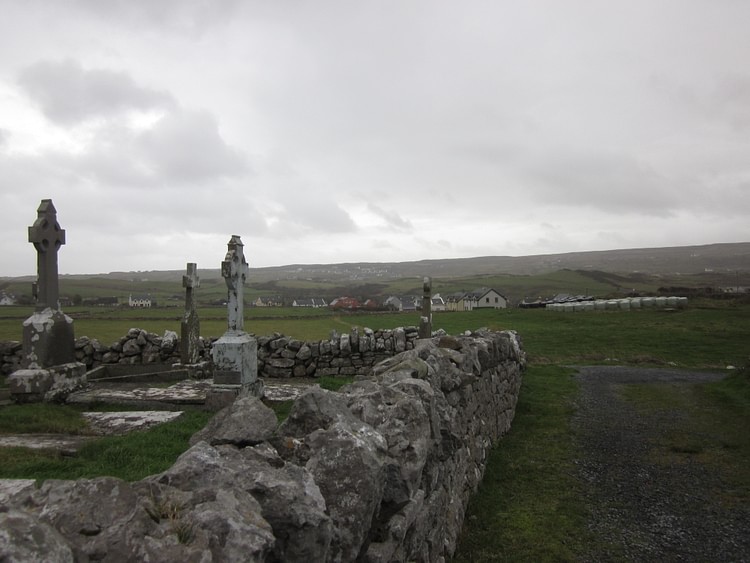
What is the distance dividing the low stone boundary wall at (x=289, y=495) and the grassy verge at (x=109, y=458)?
2197mm

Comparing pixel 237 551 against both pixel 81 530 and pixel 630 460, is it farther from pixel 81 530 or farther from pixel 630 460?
pixel 630 460

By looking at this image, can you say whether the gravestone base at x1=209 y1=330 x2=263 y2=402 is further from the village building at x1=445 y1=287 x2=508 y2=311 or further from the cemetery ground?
the village building at x1=445 y1=287 x2=508 y2=311

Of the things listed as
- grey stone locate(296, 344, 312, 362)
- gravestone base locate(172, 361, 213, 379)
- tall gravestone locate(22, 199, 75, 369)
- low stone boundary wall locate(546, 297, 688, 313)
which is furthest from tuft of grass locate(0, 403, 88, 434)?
low stone boundary wall locate(546, 297, 688, 313)

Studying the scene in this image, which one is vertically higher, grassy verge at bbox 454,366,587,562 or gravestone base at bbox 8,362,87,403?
gravestone base at bbox 8,362,87,403

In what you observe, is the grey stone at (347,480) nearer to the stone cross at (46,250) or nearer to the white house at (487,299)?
the stone cross at (46,250)

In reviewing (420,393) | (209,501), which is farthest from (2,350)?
(209,501)

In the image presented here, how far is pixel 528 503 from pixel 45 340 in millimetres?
9521

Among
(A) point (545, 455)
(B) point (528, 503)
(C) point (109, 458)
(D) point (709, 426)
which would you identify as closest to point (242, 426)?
(C) point (109, 458)

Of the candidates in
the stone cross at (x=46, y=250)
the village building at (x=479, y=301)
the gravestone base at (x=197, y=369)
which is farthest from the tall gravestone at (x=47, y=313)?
the village building at (x=479, y=301)

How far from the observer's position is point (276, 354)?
44.9 feet

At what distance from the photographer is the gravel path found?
5.27 meters

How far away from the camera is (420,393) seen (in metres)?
4.26

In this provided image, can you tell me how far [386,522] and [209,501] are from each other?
1.44 metres

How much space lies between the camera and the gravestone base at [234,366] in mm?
9844
